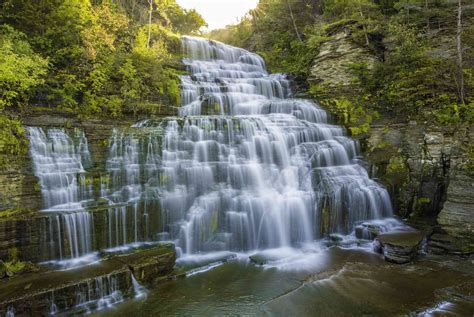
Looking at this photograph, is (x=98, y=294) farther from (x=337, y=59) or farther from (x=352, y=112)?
(x=337, y=59)

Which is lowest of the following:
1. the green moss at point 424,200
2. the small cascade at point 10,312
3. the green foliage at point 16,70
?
the small cascade at point 10,312

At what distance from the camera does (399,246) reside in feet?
26.2

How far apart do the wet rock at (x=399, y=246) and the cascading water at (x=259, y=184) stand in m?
1.48

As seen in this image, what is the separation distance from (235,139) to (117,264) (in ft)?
19.3

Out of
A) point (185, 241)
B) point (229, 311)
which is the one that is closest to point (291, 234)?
point (185, 241)

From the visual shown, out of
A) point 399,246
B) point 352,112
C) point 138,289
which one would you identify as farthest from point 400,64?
point 138,289

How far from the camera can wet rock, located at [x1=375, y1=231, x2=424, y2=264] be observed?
7875 millimetres

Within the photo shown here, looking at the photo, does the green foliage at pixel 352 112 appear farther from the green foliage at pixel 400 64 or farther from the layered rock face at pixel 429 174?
the layered rock face at pixel 429 174

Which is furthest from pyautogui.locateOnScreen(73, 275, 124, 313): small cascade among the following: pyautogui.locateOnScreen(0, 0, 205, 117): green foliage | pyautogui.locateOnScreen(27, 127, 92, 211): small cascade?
pyautogui.locateOnScreen(0, 0, 205, 117): green foliage

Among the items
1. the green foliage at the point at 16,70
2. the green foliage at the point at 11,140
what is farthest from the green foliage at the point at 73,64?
the green foliage at the point at 11,140

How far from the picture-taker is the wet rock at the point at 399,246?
25.8 feet

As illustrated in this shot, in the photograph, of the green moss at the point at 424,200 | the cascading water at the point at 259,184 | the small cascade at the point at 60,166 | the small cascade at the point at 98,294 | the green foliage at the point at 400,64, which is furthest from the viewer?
the green foliage at the point at 400,64

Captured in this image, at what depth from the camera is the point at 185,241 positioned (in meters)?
8.70

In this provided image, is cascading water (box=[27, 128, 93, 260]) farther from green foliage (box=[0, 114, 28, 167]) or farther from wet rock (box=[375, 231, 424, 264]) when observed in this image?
wet rock (box=[375, 231, 424, 264])
